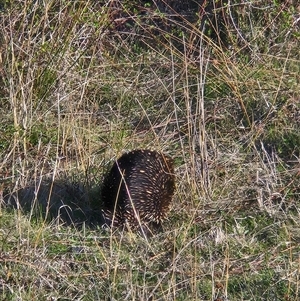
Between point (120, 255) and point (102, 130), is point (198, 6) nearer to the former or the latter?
point (102, 130)

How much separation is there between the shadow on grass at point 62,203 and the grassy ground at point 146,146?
1 cm

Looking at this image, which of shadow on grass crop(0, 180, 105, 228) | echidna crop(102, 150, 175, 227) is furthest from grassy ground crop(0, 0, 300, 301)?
echidna crop(102, 150, 175, 227)

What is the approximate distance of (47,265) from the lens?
4605mm

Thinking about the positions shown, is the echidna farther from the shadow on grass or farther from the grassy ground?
the shadow on grass

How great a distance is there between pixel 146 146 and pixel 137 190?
0.93 meters

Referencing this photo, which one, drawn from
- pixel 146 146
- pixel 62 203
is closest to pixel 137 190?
pixel 62 203

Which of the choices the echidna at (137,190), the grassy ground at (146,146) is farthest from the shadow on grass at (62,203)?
the echidna at (137,190)

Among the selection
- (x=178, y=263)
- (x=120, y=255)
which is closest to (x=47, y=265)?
(x=120, y=255)

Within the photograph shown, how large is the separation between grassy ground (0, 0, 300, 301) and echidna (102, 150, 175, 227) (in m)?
0.12

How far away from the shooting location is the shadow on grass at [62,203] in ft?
17.4

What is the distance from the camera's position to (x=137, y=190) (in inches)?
200

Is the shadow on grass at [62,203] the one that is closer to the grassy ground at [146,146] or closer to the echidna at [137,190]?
the grassy ground at [146,146]

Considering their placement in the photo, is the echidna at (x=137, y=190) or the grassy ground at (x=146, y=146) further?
the echidna at (x=137, y=190)

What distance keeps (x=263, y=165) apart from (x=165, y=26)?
2111 millimetres
